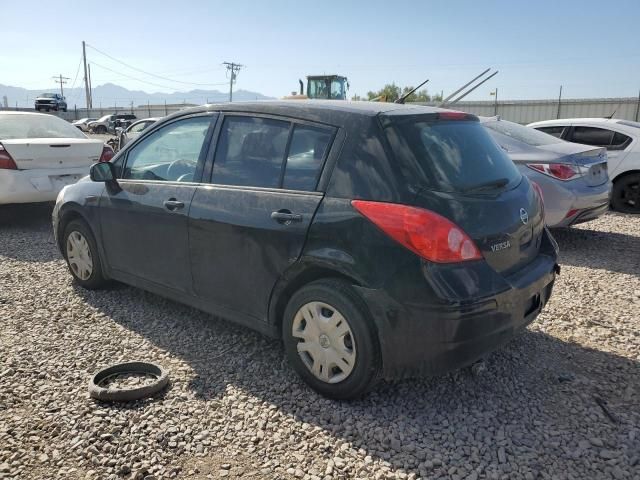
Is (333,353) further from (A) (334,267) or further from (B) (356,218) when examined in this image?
(B) (356,218)

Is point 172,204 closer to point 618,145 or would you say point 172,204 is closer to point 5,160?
point 5,160

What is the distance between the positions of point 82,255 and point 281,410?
2806 mm

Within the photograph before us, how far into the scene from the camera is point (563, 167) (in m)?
6.37

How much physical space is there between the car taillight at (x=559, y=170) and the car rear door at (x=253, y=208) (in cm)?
421

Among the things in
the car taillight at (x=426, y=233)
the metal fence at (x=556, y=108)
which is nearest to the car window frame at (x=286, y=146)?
the car taillight at (x=426, y=233)

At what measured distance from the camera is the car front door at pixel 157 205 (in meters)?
3.81

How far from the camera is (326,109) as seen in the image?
3230mm

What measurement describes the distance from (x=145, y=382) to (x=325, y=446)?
1299mm

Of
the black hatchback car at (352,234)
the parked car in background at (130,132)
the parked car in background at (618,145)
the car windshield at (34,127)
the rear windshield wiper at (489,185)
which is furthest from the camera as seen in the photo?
the parked car in background at (130,132)


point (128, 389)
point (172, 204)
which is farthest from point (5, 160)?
point (128, 389)

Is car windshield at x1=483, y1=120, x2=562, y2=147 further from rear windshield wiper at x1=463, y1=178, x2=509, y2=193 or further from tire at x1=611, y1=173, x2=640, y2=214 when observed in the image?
rear windshield wiper at x1=463, y1=178, x2=509, y2=193

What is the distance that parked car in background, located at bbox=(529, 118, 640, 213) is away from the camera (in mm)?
8938

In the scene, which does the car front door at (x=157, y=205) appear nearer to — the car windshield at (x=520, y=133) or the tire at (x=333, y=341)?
the tire at (x=333, y=341)

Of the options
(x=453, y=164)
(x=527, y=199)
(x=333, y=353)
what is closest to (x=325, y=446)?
(x=333, y=353)
